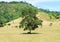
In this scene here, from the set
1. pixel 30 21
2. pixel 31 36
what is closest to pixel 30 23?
pixel 30 21

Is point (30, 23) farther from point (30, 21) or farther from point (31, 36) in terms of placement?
point (31, 36)

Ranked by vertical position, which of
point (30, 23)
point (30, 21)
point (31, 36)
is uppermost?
point (30, 21)

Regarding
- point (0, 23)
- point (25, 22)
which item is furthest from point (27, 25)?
point (0, 23)

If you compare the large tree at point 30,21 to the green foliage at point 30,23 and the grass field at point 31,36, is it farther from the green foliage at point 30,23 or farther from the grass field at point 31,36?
the grass field at point 31,36

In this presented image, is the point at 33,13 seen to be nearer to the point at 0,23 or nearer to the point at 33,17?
the point at 33,17

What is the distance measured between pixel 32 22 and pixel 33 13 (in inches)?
137

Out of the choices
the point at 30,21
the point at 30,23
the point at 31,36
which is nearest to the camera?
the point at 31,36

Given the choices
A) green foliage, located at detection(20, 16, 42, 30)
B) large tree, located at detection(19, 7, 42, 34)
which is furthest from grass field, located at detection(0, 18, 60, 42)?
large tree, located at detection(19, 7, 42, 34)

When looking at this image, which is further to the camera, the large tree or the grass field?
the large tree

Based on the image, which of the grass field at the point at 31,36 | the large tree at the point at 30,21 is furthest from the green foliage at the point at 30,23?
the grass field at the point at 31,36

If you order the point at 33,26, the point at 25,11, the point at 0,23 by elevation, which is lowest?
the point at 0,23

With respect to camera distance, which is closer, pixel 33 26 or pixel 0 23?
pixel 33 26

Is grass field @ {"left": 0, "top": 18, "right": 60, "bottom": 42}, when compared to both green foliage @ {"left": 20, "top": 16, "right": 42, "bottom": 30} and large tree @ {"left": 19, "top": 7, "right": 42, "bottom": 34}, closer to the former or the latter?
green foliage @ {"left": 20, "top": 16, "right": 42, "bottom": 30}

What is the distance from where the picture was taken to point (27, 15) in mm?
85375
